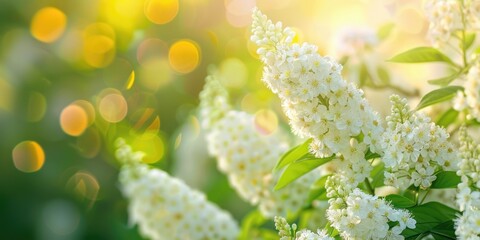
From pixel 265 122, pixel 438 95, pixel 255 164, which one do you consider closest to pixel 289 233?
pixel 438 95

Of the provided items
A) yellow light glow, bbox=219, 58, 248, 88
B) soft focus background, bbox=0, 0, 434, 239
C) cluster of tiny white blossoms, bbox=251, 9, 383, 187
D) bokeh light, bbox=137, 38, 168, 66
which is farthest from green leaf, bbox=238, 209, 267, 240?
bokeh light, bbox=137, 38, 168, 66

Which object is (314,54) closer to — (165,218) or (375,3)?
(165,218)

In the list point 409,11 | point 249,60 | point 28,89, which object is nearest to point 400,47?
point 409,11

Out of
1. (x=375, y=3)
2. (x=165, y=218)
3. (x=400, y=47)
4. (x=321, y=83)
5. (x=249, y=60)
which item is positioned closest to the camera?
(x=321, y=83)

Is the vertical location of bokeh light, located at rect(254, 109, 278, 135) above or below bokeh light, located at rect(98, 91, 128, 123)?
below

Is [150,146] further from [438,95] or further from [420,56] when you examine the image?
[438,95]

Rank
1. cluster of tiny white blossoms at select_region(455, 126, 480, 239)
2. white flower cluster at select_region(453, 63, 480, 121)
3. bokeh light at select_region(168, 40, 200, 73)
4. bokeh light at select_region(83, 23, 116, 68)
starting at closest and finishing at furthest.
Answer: cluster of tiny white blossoms at select_region(455, 126, 480, 239)
white flower cluster at select_region(453, 63, 480, 121)
bokeh light at select_region(168, 40, 200, 73)
bokeh light at select_region(83, 23, 116, 68)

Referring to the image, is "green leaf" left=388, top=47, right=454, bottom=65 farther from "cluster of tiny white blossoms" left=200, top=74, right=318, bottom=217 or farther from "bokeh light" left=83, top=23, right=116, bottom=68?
"bokeh light" left=83, top=23, right=116, bottom=68
